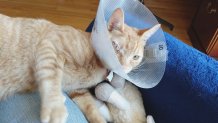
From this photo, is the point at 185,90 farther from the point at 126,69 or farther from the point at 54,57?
the point at 54,57

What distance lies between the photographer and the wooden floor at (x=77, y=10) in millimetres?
2283

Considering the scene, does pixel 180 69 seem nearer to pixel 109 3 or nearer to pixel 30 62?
pixel 109 3

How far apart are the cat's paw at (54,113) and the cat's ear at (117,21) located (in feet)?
1.05

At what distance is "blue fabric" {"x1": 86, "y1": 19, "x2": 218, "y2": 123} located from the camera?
89 centimetres

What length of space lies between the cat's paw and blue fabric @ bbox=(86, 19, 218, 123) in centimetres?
35

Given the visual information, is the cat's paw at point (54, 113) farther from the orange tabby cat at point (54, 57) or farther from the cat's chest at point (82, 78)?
the cat's chest at point (82, 78)

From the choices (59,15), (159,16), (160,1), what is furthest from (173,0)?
(59,15)

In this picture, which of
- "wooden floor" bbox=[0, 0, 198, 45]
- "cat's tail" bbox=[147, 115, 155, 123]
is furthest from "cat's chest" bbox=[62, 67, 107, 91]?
"wooden floor" bbox=[0, 0, 198, 45]

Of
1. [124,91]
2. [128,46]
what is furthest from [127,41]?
[124,91]

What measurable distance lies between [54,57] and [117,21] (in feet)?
0.79

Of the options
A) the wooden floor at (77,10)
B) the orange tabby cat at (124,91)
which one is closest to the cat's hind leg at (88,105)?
the orange tabby cat at (124,91)

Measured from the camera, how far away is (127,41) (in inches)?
40.2

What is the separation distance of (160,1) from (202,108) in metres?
2.01

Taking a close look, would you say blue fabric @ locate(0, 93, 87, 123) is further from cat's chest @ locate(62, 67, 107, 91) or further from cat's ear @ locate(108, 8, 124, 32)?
cat's ear @ locate(108, 8, 124, 32)
